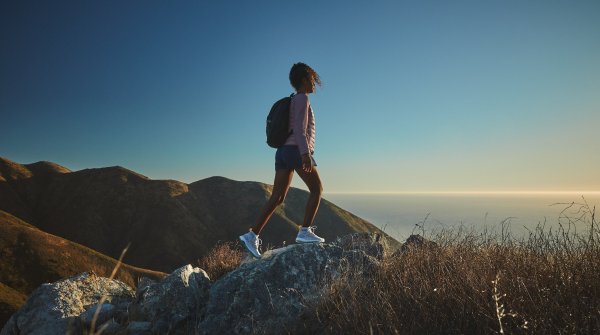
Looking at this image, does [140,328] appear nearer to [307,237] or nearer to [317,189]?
[307,237]

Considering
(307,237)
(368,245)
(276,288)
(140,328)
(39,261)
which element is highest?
(307,237)

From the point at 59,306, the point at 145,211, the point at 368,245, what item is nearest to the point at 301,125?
the point at 368,245

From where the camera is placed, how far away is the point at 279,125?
511 cm

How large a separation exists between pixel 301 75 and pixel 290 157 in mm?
1192

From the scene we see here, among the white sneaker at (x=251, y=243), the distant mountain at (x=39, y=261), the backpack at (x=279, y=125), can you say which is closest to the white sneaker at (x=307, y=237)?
the white sneaker at (x=251, y=243)

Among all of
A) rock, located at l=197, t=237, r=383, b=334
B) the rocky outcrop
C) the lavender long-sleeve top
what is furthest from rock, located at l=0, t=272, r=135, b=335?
the lavender long-sleeve top

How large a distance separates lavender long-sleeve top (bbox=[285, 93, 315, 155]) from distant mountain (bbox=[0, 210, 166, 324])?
4821cm

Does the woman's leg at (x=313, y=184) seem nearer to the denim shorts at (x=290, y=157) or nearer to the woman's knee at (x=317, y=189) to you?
the woman's knee at (x=317, y=189)

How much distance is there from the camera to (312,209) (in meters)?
5.31

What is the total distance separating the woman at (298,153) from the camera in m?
4.99

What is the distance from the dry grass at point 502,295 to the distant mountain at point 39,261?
49.7 meters

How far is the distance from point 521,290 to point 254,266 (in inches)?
131

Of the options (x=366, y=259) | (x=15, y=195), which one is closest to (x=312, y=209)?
(x=366, y=259)

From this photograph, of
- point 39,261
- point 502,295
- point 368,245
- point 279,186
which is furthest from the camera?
point 39,261
